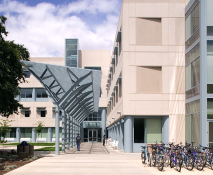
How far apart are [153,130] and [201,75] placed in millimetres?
6601

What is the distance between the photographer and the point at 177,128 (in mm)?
22812

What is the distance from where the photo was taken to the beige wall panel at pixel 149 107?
22906mm

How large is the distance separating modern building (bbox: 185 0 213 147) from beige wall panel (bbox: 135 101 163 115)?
8.42 ft

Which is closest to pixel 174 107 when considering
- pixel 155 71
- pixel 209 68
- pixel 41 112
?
pixel 155 71

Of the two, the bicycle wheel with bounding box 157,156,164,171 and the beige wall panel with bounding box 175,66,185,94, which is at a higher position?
the beige wall panel with bounding box 175,66,185,94

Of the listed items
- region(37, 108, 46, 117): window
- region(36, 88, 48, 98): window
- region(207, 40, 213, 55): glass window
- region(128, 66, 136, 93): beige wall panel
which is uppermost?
region(207, 40, 213, 55): glass window

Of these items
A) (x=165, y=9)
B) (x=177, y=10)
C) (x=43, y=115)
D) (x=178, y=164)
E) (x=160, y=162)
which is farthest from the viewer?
(x=43, y=115)

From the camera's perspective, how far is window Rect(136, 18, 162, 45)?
2338cm

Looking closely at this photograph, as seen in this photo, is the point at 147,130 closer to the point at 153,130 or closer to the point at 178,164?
the point at 153,130

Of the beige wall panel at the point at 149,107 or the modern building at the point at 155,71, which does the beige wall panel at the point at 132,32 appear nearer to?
the modern building at the point at 155,71

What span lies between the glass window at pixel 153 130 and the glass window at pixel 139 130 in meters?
0.39

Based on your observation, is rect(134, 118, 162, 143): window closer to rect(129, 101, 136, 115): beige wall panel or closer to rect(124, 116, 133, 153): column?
rect(124, 116, 133, 153): column

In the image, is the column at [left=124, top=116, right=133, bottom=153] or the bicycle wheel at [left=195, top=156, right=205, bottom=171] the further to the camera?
the column at [left=124, top=116, right=133, bottom=153]

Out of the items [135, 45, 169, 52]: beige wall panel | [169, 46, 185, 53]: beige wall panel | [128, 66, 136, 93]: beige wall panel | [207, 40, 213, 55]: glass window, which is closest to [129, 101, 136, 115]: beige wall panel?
[128, 66, 136, 93]: beige wall panel
